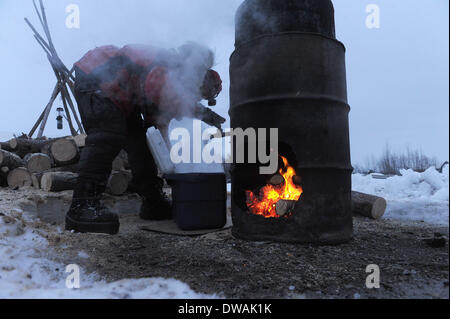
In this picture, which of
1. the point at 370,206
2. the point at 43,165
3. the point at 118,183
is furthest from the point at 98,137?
the point at 43,165

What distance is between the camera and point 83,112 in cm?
295

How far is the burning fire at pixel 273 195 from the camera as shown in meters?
2.60

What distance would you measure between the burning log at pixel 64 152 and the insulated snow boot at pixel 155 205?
7.96ft

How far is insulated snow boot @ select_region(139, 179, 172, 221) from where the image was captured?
3.77 metres

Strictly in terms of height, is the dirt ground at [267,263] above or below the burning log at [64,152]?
below

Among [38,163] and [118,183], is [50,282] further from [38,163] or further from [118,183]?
[38,163]

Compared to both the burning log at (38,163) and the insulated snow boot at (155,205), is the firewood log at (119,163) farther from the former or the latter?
the insulated snow boot at (155,205)

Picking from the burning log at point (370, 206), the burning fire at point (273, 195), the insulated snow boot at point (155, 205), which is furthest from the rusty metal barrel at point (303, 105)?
the burning log at point (370, 206)

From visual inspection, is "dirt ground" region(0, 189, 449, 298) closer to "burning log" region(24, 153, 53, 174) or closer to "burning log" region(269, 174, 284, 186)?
"burning log" region(269, 174, 284, 186)

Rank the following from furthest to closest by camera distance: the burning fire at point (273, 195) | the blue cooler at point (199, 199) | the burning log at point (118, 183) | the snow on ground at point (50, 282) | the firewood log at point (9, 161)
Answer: the firewood log at point (9, 161) → the burning log at point (118, 183) → the blue cooler at point (199, 199) → the burning fire at point (273, 195) → the snow on ground at point (50, 282)

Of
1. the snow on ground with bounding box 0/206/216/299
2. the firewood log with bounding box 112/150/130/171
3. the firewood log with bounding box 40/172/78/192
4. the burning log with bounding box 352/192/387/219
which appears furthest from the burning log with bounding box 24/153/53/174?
the burning log with bounding box 352/192/387/219

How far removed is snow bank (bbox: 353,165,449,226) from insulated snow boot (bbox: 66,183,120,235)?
10.5 ft
